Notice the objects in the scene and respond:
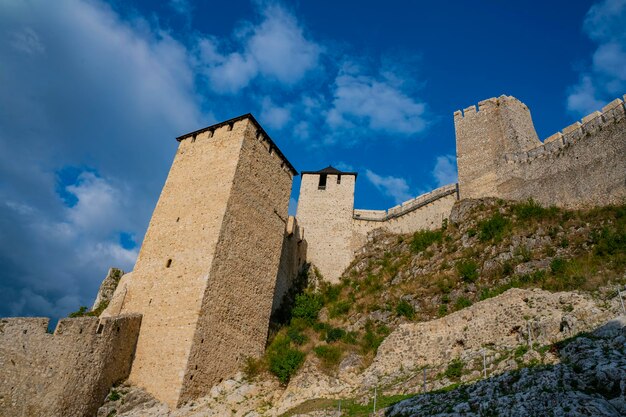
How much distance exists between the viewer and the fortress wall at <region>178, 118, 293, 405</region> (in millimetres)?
14312

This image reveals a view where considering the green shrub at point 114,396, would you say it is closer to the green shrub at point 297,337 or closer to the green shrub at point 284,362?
the green shrub at point 284,362

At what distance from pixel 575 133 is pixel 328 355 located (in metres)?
16.0

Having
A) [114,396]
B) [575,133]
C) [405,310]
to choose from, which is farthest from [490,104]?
[114,396]

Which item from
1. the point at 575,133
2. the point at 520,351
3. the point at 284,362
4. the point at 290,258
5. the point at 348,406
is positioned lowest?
the point at 348,406

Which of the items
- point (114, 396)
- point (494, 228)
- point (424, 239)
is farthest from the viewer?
point (424, 239)

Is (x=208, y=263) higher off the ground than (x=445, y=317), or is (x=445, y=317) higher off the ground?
(x=208, y=263)

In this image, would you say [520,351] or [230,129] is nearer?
[520,351]

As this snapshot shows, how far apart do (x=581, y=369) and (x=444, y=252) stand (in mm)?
13897

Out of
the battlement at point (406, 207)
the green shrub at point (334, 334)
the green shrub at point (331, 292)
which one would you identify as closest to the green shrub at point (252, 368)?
the green shrub at point (334, 334)

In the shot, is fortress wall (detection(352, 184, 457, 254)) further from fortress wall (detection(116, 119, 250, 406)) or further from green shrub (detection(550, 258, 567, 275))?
fortress wall (detection(116, 119, 250, 406))

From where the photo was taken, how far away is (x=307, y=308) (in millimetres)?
21562

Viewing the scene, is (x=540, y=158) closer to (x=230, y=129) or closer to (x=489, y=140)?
(x=489, y=140)

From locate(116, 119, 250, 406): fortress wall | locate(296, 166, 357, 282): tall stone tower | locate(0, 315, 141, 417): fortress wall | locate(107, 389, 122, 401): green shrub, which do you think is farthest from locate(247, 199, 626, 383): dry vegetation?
locate(0, 315, 141, 417): fortress wall

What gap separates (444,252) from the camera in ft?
73.0
